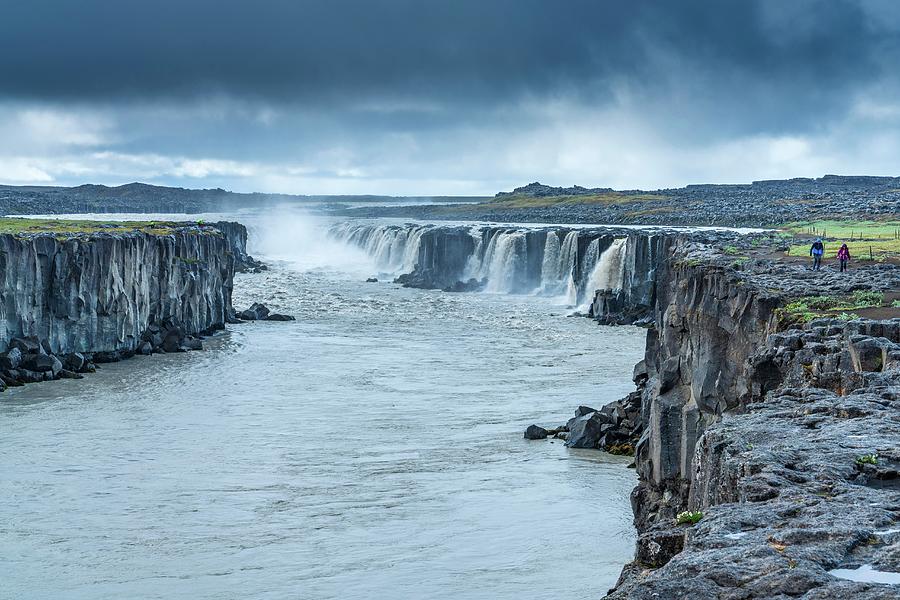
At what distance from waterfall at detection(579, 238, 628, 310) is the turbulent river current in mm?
18948

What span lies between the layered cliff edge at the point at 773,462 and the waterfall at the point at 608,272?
50.8m

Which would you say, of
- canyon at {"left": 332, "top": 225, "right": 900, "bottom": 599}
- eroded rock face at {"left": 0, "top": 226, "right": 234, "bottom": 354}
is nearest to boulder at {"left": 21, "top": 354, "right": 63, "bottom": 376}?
eroded rock face at {"left": 0, "top": 226, "right": 234, "bottom": 354}

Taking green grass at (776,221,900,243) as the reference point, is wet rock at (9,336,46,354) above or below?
below

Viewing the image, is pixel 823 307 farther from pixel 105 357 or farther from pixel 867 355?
pixel 105 357

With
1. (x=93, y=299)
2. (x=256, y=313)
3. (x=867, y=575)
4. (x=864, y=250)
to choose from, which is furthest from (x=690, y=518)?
(x=256, y=313)

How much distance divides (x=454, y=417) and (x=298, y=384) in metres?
10.3

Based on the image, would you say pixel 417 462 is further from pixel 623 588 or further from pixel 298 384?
pixel 623 588

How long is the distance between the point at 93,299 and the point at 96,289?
2.01ft

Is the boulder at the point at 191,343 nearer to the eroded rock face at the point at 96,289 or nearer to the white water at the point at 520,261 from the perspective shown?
the eroded rock face at the point at 96,289

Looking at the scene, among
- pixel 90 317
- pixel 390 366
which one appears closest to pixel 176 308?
pixel 90 317

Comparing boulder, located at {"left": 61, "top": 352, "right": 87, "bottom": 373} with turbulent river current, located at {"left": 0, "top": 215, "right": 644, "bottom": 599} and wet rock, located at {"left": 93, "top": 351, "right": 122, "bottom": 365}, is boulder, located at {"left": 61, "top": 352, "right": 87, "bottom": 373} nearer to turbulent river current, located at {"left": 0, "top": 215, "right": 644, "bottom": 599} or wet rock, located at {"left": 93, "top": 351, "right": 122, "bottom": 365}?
turbulent river current, located at {"left": 0, "top": 215, "right": 644, "bottom": 599}

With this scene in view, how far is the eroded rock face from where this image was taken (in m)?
51.7

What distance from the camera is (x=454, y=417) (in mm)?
41688

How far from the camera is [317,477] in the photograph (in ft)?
109
